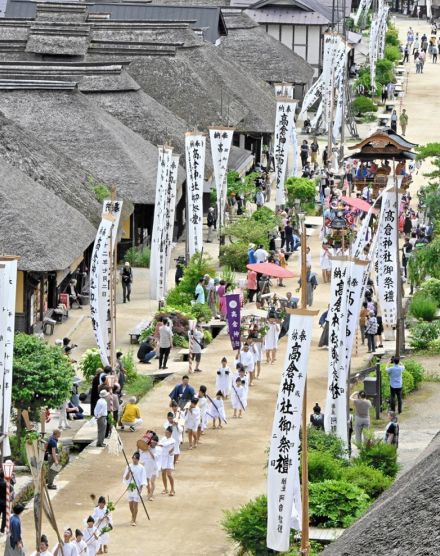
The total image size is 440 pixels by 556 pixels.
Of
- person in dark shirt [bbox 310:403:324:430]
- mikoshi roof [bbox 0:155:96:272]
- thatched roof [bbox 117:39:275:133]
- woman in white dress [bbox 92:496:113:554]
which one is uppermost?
thatched roof [bbox 117:39:275:133]

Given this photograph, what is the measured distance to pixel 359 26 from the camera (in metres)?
105

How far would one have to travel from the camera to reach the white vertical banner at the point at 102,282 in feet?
129

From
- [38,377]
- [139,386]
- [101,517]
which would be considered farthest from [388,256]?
[101,517]

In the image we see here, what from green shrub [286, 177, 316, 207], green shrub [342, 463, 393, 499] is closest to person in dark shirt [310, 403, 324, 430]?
green shrub [342, 463, 393, 499]

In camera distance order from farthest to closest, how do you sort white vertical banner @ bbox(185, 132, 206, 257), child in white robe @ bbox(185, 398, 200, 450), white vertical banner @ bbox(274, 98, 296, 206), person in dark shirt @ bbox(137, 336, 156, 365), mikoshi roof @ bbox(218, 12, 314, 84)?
mikoshi roof @ bbox(218, 12, 314, 84) → white vertical banner @ bbox(274, 98, 296, 206) → white vertical banner @ bbox(185, 132, 206, 257) → person in dark shirt @ bbox(137, 336, 156, 365) → child in white robe @ bbox(185, 398, 200, 450)

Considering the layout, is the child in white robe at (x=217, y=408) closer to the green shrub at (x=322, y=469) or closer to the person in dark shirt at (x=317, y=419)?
the person in dark shirt at (x=317, y=419)

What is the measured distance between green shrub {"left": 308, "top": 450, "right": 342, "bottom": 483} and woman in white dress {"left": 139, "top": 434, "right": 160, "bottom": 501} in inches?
101

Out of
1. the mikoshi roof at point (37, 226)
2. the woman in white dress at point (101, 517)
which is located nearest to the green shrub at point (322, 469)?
the woman in white dress at point (101, 517)

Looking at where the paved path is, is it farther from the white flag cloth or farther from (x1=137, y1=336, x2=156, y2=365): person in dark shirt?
the white flag cloth

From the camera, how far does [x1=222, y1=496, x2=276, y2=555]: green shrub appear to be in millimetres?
28438

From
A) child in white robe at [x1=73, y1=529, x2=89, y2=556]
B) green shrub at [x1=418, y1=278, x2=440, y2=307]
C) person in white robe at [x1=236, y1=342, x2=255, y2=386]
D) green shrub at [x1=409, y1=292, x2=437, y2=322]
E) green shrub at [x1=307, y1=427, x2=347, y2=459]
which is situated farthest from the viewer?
green shrub at [x1=418, y1=278, x2=440, y2=307]

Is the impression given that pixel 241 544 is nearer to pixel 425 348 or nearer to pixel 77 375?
pixel 77 375

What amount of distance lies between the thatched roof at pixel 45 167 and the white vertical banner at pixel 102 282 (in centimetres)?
870

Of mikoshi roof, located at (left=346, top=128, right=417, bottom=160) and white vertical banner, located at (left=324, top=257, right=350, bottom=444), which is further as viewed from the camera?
mikoshi roof, located at (left=346, top=128, right=417, bottom=160)
